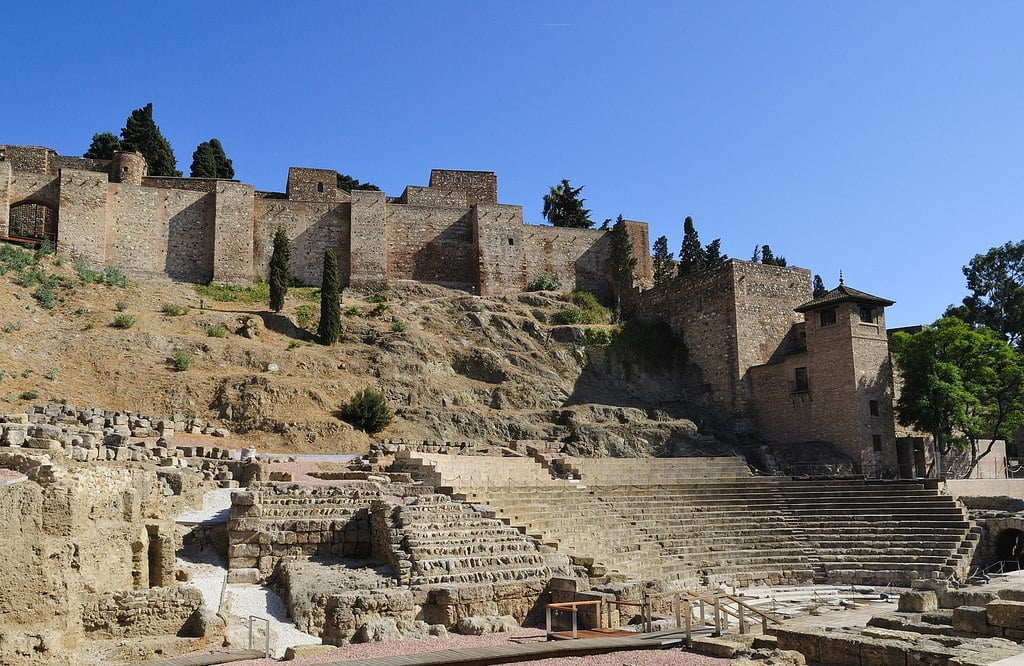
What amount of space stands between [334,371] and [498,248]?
14.0 metres

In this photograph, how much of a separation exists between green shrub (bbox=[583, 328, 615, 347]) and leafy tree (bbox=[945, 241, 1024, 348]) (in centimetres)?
1884

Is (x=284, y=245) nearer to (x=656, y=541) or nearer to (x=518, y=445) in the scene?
(x=518, y=445)

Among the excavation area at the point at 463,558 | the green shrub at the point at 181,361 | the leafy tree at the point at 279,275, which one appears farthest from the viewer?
the leafy tree at the point at 279,275

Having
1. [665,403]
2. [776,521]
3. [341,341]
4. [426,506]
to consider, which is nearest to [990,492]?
[776,521]

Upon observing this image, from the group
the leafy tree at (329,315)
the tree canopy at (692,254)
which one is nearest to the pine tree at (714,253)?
the tree canopy at (692,254)

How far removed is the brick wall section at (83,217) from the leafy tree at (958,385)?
32850 mm

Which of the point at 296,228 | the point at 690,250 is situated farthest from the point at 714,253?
the point at 296,228

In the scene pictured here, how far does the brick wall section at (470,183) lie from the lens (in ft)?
144

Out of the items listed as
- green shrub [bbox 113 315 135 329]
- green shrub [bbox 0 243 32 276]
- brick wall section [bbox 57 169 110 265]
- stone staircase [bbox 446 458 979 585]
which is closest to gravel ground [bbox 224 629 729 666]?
stone staircase [bbox 446 458 979 585]

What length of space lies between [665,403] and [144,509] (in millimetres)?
25098

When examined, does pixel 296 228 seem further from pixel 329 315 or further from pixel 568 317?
pixel 568 317

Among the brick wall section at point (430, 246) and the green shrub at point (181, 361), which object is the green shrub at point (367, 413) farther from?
the brick wall section at point (430, 246)

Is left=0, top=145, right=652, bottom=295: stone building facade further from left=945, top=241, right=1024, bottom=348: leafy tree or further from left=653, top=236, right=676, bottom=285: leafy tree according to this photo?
left=945, top=241, right=1024, bottom=348: leafy tree

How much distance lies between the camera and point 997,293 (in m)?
43.7
